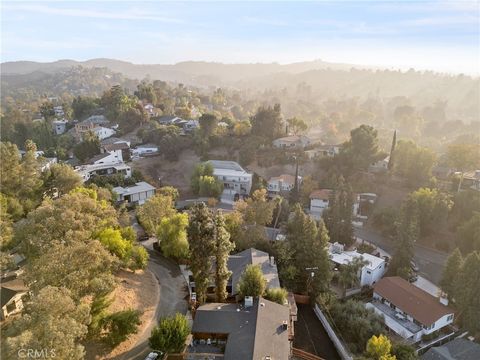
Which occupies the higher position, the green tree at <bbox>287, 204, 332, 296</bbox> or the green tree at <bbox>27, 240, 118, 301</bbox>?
the green tree at <bbox>27, 240, 118, 301</bbox>

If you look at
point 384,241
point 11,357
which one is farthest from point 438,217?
point 11,357

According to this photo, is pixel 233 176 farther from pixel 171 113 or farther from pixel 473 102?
pixel 473 102

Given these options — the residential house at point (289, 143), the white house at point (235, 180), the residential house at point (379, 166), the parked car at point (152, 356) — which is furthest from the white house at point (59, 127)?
the parked car at point (152, 356)

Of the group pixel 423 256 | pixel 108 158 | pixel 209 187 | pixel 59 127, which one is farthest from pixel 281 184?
pixel 59 127

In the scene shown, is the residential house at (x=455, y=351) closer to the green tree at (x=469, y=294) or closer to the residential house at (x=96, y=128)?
the green tree at (x=469, y=294)

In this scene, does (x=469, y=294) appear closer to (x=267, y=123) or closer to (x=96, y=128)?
(x=267, y=123)

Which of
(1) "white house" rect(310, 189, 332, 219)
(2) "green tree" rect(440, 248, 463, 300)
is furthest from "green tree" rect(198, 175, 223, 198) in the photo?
(2) "green tree" rect(440, 248, 463, 300)

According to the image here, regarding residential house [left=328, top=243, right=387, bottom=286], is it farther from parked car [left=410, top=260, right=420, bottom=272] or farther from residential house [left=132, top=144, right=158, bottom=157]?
residential house [left=132, top=144, right=158, bottom=157]
